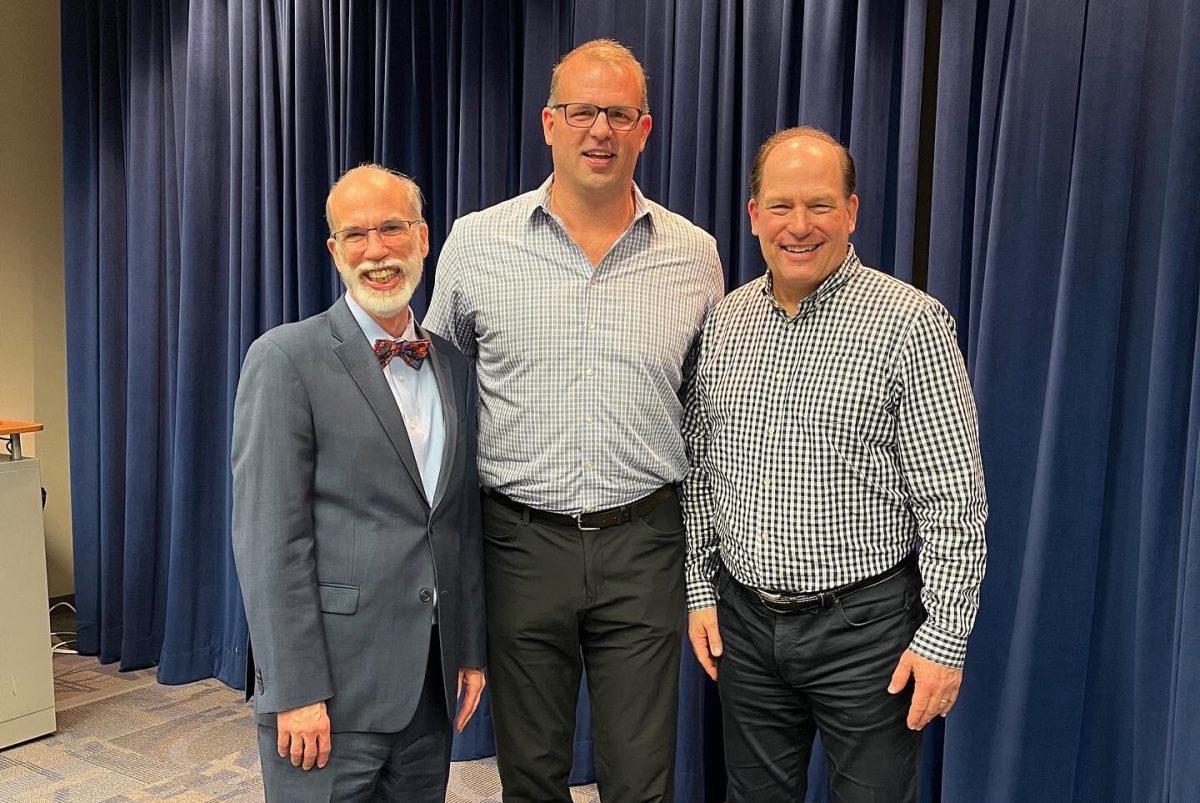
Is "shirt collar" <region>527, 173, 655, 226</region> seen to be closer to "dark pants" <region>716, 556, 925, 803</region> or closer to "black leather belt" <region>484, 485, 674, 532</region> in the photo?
"black leather belt" <region>484, 485, 674, 532</region>

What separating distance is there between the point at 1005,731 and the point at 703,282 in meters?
1.31

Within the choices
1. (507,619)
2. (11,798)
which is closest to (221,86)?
(11,798)

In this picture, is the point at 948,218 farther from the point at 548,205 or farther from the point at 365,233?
the point at 365,233

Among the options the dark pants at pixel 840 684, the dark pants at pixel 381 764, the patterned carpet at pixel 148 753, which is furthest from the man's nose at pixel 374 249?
the patterned carpet at pixel 148 753

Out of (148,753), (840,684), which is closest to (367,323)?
(840,684)

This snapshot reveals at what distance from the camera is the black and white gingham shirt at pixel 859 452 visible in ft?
5.61

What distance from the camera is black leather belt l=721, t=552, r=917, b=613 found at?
1.75 m

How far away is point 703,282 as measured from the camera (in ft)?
6.99

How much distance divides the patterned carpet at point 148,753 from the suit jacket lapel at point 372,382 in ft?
5.52

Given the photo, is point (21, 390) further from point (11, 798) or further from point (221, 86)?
point (11, 798)

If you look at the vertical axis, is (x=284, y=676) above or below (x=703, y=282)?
below

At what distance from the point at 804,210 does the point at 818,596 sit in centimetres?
68

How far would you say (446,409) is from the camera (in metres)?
1.85

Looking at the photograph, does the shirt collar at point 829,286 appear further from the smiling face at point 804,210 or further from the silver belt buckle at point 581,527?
the silver belt buckle at point 581,527
